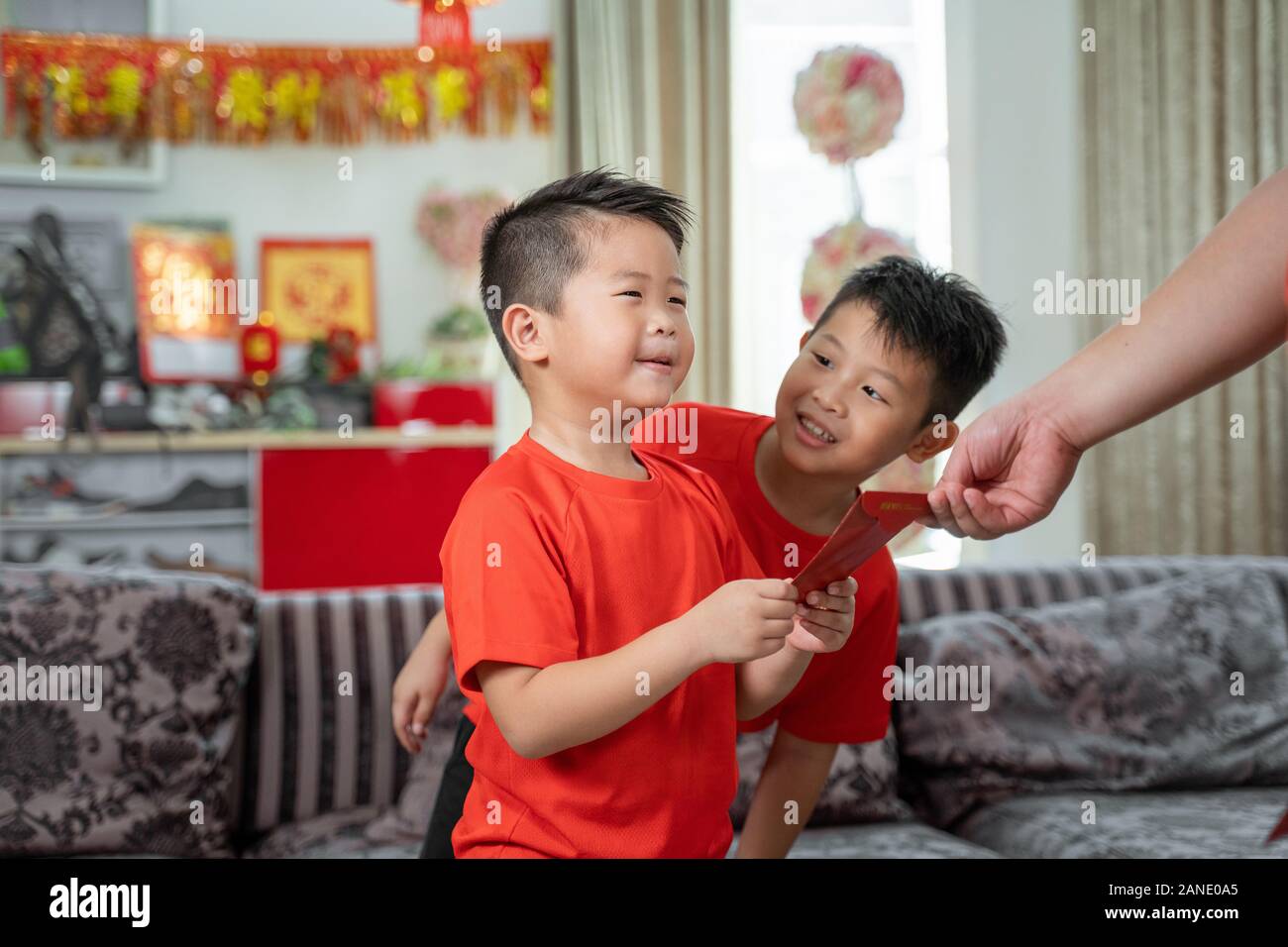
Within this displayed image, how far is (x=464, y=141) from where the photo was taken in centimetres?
346

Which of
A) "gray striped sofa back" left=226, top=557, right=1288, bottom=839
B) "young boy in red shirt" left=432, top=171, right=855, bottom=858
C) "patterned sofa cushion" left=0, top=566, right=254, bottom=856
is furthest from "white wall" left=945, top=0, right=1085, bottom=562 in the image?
"patterned sofa cushion" left=0, top=566, right=254, bottom=856

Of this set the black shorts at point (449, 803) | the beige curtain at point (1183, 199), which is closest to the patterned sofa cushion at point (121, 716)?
the black shorts at point (449, 803)

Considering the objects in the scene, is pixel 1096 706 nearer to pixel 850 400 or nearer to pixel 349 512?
pixel 850 400

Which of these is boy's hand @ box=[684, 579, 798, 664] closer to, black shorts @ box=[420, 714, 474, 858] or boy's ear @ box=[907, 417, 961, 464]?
boy's ear @ box=[907, 417, 961, 464]

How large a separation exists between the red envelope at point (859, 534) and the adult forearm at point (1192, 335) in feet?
0.57

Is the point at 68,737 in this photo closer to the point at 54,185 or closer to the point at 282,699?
the point at 282,699

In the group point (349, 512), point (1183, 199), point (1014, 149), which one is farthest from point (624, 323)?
point (1183, 199)

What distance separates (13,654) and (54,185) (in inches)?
98.4

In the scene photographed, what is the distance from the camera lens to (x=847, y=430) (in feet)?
2.24

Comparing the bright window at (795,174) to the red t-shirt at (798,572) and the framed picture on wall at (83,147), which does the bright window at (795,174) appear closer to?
the red t-shirt at (798,572)

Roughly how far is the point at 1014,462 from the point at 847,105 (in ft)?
0.93

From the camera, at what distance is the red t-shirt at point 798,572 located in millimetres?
729

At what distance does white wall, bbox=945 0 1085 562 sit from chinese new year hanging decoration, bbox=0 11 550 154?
7.25ft
